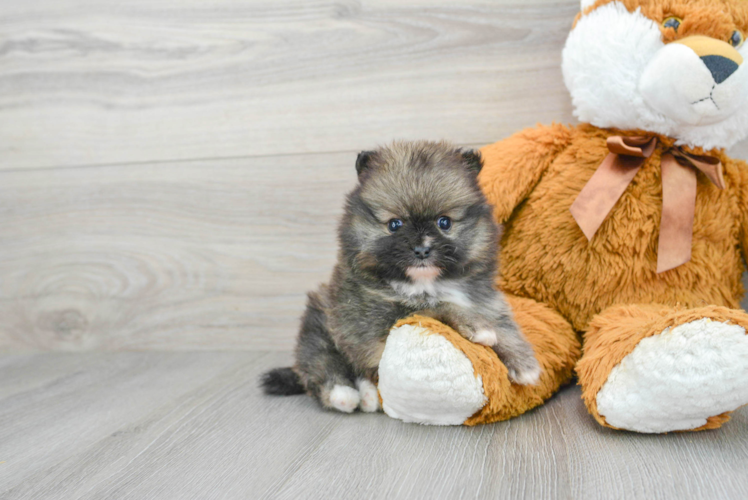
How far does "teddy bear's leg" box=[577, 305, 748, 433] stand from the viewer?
923mm

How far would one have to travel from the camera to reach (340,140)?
5.61 ft

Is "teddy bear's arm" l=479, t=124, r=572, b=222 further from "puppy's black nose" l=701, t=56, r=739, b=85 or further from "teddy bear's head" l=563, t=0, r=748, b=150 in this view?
"puppy's black nose" l=701, t=56, r=739, b=85

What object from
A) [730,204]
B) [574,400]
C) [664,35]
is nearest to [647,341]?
[574,400]

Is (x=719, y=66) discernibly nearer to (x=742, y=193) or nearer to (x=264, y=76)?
(x=742, y=193)

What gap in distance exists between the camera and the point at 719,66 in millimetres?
1120

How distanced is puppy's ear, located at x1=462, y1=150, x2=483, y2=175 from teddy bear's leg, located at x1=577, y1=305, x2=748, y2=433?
0.42 meters

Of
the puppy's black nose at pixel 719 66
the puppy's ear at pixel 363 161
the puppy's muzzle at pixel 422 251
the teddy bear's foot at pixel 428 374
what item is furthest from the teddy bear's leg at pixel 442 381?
the puppy's black nose at pixel 719 66

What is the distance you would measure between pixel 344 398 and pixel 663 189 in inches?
31.8

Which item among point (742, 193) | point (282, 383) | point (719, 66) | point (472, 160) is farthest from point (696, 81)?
point (282, 383)

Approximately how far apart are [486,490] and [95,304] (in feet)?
5.00

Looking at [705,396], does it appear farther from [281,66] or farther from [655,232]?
[281,66]

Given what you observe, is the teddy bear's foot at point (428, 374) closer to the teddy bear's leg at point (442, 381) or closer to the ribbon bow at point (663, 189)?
the teddy bear's leg at point (442, 381)

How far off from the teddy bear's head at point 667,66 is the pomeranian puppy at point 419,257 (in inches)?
14.2

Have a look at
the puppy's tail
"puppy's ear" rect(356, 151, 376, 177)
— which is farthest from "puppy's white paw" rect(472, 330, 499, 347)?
the puppy's tail
